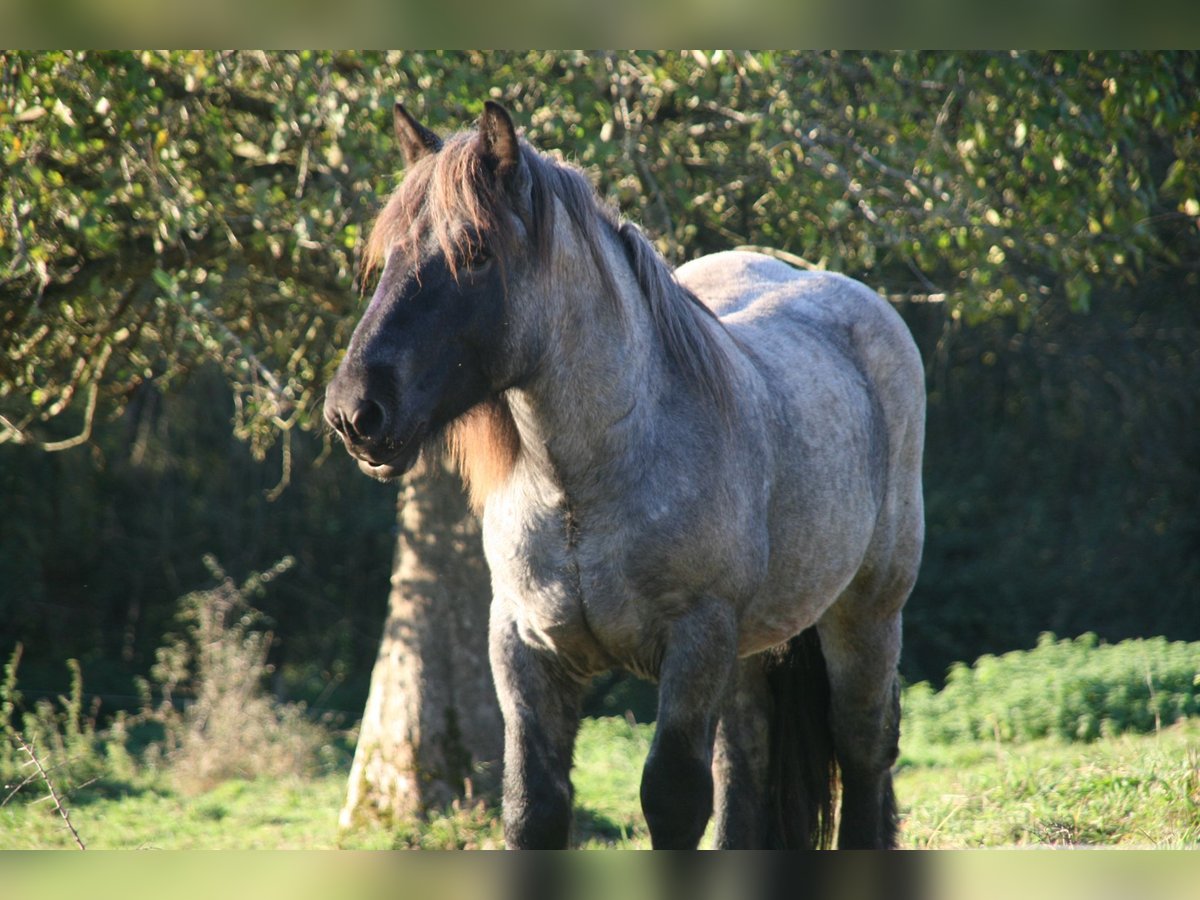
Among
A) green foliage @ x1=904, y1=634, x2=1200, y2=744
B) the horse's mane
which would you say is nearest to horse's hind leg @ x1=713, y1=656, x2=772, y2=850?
the horse's mane

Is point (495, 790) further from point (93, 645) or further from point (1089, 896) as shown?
point (93, 645)

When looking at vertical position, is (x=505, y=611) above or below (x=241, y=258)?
below

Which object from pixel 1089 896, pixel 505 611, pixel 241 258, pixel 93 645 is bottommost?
pixel 1089 896

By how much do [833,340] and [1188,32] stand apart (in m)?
1.84

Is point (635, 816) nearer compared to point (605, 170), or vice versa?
point (605, 170)

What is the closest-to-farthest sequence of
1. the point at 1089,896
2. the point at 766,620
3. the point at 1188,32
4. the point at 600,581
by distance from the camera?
the point at 1089,896 < the point at 1188,32 < the point at 600,581 < the point at 766,620

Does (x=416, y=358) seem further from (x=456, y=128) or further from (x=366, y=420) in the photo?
(x=456, y=128)

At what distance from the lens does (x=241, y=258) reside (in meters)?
6.64

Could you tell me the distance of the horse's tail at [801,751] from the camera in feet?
14.3

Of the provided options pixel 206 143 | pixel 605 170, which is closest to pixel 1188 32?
pixel 605 170

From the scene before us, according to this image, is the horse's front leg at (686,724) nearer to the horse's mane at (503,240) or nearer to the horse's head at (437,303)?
the horse's mane at (503,240)

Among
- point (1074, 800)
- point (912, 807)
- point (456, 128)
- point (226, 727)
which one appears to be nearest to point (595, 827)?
point (912, 807)

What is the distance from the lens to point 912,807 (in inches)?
234

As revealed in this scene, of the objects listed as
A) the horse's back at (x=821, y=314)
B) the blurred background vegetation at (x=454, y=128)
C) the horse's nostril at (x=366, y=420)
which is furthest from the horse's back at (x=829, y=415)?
the horse's nostril at (x=366, y=420)
